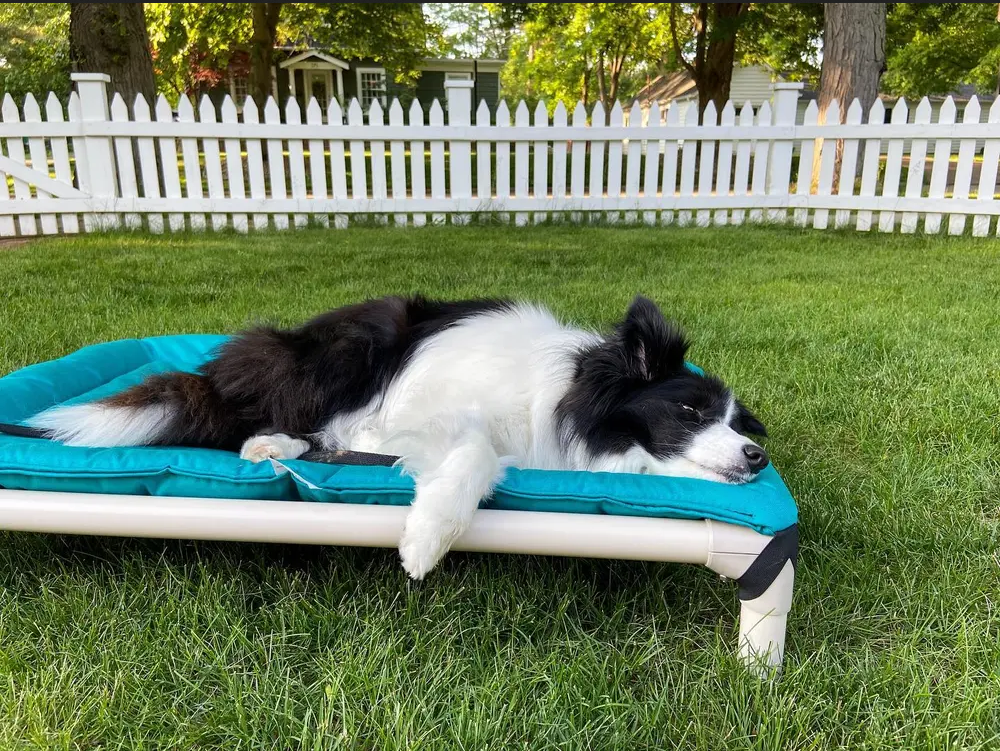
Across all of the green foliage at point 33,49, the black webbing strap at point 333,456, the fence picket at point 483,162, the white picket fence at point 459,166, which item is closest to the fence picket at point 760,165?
the white picket fence at point 459,166

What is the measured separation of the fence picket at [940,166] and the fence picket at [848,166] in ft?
2.95

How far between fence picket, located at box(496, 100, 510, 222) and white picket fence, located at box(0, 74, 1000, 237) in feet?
0.06

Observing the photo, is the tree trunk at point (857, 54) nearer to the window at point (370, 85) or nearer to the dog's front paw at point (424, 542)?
the dog's front paw at point (424, 542)

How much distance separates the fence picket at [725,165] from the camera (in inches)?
372

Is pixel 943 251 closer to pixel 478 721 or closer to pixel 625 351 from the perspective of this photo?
pixel 625 351

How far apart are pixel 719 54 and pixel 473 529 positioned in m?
22.5

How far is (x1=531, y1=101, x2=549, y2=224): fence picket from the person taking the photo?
918 centimetres

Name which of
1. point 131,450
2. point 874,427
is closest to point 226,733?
point 131,450

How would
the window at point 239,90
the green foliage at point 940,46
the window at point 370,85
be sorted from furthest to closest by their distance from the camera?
the window at point 370,85, the window at point 239,90, the green foliage at point 940,46

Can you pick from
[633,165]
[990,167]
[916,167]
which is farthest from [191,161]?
[990,167]

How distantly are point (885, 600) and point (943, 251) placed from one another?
7112 millimetres

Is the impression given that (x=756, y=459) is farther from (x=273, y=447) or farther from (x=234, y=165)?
(x=234, y=165)

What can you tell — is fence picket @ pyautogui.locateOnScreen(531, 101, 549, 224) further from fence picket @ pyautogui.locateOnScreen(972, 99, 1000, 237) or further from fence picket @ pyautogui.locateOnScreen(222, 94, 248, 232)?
A: fence picket @ pyautogui.locateOnScreen(972, 99, 1000, 237)

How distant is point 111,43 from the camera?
32.4ft
